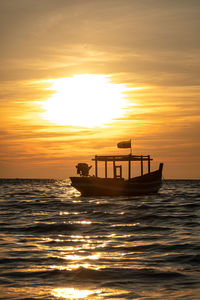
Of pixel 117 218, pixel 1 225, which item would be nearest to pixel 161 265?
pixel 1 225

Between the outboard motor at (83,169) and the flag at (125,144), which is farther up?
the flag at (125,144)

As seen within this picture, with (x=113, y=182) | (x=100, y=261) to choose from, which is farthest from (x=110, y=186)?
(x=100, y=261)

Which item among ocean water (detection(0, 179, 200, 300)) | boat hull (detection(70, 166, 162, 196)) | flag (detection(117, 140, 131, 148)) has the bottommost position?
ocean water (detection(0, 179, 200, 300))

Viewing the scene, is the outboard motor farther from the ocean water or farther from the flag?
the ocean water

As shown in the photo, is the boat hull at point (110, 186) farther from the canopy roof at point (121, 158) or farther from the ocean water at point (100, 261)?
the ocean water at point (100, 261)

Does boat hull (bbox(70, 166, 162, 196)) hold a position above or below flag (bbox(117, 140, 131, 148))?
below

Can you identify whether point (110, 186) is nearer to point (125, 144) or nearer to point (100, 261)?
point (125, 144)

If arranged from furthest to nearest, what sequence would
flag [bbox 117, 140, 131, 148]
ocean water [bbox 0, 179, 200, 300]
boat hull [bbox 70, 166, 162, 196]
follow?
flag [bbox 117, 140, 131, 148] → boat hull [bbox 70, 166, 162, 196] → ocean water [bbox 0, 179, 200, 300]

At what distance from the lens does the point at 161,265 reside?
14.1 metres

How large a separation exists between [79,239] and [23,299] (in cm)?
968

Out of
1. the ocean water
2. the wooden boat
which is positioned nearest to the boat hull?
the wooden boat

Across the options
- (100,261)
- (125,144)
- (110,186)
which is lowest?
(100,261)

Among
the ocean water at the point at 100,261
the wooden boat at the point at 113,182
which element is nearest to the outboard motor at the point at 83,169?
the wooden boat at the point at 113,182

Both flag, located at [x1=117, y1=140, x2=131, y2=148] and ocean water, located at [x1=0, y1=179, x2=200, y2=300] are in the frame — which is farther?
flag, located at [x1=117, y1=140, x2=131, y2=148]
